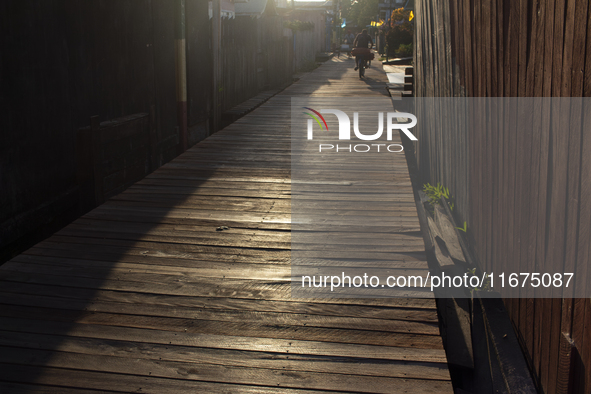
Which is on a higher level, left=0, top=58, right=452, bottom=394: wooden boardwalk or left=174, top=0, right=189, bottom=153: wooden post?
left=174, top=0, right=189, bottom=153: wooden post

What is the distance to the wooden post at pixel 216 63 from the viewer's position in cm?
973

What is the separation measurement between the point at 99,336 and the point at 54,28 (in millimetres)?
3225

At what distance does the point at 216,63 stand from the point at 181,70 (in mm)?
1964

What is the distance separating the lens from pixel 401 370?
2.44m

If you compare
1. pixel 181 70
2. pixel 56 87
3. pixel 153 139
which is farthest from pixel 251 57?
pixel 56 87

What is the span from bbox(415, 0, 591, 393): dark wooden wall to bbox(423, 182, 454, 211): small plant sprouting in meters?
0.65

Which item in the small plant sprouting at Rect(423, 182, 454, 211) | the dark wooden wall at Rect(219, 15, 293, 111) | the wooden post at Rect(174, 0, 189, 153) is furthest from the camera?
the dark wooden wall at Rect(219, 15, 293, 111)

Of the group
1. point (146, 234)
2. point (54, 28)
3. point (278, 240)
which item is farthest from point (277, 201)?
point (54, 28)

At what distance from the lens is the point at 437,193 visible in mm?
5652

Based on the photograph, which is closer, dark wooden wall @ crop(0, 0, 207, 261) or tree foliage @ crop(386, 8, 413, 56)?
dark wooden wall @ crop(0, 0, 207, 261)

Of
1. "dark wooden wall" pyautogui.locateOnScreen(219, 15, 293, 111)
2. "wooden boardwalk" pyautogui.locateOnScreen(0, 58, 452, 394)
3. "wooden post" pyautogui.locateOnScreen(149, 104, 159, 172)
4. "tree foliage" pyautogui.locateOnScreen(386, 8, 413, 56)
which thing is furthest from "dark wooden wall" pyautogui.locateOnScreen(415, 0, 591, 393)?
"tree foliage" pyautogui.locateOnScreen(386, 8, 413, 56)

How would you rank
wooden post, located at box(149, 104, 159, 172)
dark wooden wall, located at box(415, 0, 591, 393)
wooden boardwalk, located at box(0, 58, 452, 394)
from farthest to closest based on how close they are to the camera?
wooden post, located at box(149, 104, 159, 172)
wooden boardwalk, located at box(0, 58, 452, 394)
dark wooden wall, located at box(415, 0, 591, 393)

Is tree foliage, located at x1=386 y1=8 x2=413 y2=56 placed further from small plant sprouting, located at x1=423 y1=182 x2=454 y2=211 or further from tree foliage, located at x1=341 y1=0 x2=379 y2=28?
tree foliage, located at x1=341 y1=0 x2=379 y2=28

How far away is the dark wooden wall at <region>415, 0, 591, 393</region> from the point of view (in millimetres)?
2062
